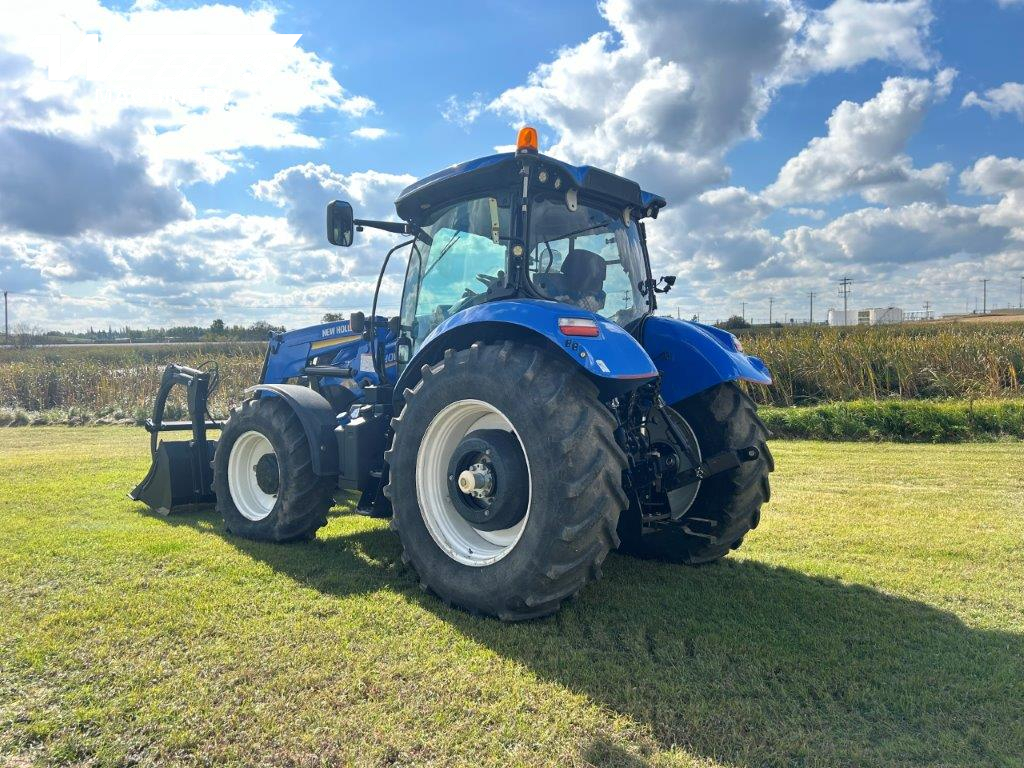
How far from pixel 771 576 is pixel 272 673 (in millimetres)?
2943

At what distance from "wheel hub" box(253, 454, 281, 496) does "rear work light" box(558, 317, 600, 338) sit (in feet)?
9.22

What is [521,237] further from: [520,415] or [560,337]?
[520,415]

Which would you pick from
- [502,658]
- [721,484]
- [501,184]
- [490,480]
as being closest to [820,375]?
[721,484]

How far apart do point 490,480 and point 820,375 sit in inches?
544

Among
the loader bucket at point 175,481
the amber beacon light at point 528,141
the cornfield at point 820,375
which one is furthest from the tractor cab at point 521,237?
the cornfield at point 820,375

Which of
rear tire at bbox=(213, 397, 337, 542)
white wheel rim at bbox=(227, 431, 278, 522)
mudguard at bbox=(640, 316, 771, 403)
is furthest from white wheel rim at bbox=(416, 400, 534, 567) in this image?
white wheel rim at bbox=(227, 431, 278, 522)

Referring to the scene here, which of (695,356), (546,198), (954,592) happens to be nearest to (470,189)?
(546,198)

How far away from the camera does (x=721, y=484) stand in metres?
4.32

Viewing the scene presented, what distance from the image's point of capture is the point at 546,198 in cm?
419

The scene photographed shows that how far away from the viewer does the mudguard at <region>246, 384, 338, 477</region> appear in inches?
191

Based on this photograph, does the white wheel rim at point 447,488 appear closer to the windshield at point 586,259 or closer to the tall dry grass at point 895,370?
the windshield at point 586,259

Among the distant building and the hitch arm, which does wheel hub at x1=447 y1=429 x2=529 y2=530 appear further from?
the distant building

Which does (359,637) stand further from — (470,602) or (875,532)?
(875,532)

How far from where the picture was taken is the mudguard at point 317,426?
484 centimetres
